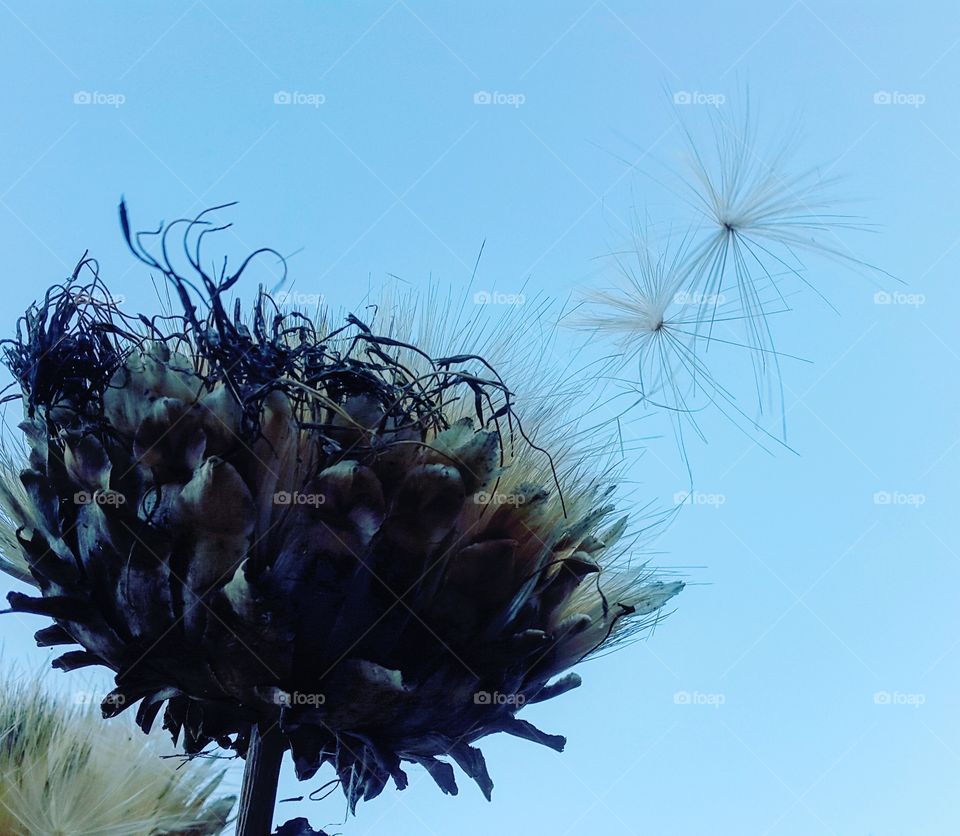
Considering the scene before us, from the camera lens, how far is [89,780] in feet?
2.87

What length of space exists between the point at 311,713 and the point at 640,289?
505 mm

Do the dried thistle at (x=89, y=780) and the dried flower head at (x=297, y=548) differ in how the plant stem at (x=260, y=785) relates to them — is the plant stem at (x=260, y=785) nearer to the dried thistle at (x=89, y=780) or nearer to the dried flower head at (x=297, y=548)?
the dried flower head at (x=297, y=548)

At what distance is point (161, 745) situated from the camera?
0.91 m

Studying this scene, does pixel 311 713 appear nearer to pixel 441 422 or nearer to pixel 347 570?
pixel 347 570

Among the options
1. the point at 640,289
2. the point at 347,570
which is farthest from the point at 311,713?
the point at 640,289

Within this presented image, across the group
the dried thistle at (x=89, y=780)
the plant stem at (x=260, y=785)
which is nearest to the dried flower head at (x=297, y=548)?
the plant stem at (x=260, y=785)

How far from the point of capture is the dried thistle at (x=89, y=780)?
2.79 feet

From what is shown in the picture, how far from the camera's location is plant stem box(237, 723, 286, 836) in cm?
71

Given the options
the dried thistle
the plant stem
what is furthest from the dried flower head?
the dried thistle

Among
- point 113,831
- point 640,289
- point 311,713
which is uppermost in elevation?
point 640,289

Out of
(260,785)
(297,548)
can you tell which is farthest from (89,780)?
(297,548)

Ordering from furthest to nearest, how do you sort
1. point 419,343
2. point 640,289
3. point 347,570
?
point 640,289
point 419,343
point 347,570

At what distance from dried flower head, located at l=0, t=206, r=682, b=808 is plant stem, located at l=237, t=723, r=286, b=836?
0.08ft

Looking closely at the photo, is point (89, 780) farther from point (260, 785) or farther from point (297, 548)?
point (297, 548)
